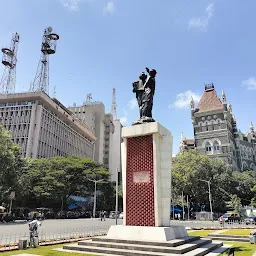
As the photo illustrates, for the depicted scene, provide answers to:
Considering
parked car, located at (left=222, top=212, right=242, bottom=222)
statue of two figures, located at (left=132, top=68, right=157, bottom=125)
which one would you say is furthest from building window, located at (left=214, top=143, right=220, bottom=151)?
statue of two figures, located at (left=132, top=68, right=157, bottom=125)

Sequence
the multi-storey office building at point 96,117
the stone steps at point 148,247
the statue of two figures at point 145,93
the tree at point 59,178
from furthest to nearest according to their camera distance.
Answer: the multi-storey office building at point 96,117 → the tree at point 59,178 → the statue of two figures at point 145,93 → the stone steps at point 148,247

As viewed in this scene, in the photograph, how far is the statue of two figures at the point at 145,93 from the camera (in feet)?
45.4

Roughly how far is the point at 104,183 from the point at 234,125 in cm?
4904

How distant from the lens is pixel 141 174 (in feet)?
41.4

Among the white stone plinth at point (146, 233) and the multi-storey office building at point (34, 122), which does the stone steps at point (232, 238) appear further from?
the multi-storey office building at point (34, 122)

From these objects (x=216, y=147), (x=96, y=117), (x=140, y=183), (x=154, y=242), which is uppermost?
(x=96, y=117)

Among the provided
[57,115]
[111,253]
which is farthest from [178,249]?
[57,115]

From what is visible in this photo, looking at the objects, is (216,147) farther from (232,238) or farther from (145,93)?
(145,93)

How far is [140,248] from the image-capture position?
994 cm

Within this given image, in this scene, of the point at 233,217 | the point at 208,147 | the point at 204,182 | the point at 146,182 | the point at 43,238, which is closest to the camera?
the point at 146,182

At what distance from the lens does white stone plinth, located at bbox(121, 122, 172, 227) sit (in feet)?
38.7

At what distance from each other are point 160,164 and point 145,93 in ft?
13.3

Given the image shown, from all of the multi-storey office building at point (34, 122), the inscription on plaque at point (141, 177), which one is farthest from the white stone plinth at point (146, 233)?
the multi-storey office building at point (34, 122)

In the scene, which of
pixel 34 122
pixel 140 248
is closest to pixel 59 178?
pixel 34 122
